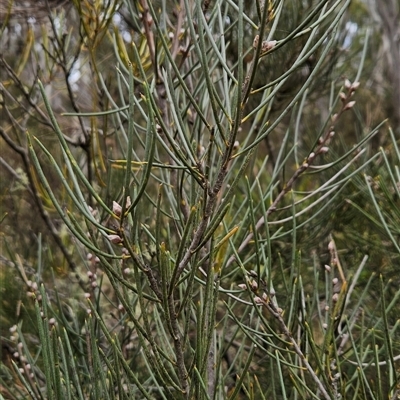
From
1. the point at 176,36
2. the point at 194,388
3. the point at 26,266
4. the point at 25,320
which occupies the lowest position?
the point at 25,320

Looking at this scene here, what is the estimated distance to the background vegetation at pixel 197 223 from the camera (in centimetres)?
51

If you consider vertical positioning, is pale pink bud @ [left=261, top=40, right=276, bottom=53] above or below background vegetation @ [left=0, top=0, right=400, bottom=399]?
above

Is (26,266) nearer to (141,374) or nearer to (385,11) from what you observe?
(141,374)

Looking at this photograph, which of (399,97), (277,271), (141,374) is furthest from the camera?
(399,97)

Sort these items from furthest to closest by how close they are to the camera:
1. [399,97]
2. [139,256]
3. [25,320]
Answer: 1. [399,97]
2. [25,320]
3. [139,256]

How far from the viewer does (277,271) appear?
1.32 m

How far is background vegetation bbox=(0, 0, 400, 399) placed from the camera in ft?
1.69

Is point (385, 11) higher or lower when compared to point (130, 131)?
lower

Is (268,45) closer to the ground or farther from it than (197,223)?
farther from it

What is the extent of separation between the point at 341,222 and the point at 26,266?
0.81 meters

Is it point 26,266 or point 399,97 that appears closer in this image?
point 26,266

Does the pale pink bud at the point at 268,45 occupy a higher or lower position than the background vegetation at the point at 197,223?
higher

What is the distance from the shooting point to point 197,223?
574mm

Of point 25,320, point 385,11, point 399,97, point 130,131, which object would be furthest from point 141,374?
point 385,11
